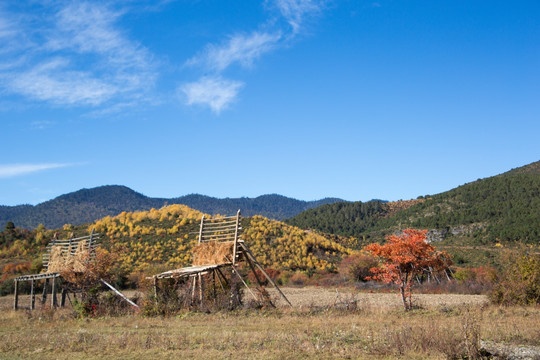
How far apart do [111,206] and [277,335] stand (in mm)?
156601

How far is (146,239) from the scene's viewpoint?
161 feet

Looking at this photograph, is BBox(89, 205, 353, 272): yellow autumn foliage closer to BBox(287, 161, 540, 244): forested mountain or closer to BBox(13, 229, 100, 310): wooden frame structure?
BBox(13, 229, 100, 310): wooden frame structure

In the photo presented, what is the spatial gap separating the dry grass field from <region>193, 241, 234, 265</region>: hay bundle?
7.78ft

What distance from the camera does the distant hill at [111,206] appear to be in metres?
129

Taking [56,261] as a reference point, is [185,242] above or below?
above

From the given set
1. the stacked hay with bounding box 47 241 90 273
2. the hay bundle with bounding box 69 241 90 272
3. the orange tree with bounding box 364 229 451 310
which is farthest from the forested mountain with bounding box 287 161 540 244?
the hay bundle with bounding box 69 241 90 272

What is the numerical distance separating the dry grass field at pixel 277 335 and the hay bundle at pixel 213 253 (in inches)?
93.3

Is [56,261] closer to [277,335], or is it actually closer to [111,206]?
[277,335]

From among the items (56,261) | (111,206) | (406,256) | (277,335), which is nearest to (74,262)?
(56,261)

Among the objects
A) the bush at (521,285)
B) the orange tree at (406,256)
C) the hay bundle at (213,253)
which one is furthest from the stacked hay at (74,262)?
the bush at (521,285)

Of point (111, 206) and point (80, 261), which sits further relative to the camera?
point (111, 206)

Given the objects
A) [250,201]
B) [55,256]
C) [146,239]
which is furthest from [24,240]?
[250,201]

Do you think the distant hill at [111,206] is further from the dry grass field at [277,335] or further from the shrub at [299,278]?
the dry grass field at [277,335]

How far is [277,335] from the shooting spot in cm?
1060
